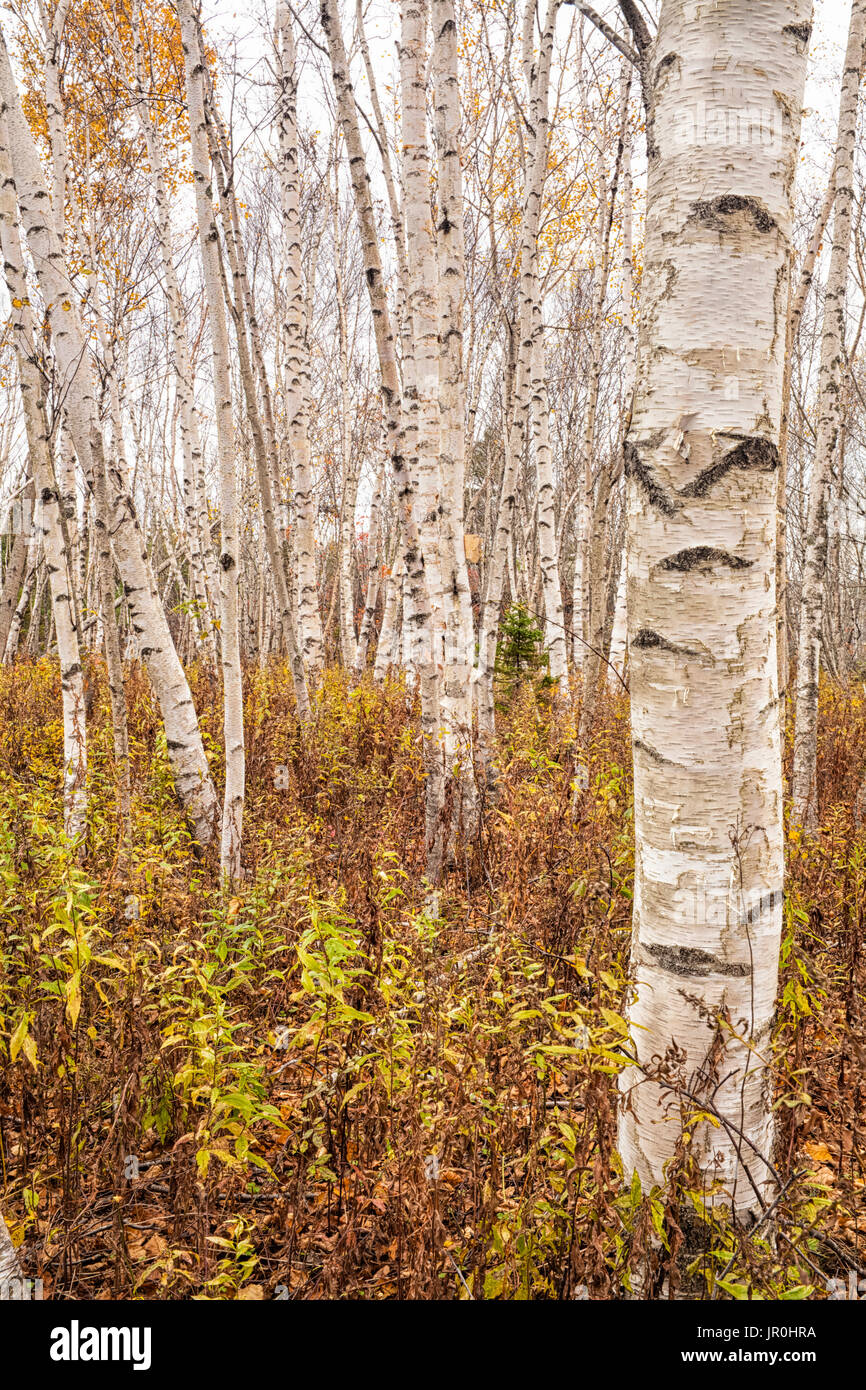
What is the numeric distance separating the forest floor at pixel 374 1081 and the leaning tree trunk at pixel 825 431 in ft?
3.52

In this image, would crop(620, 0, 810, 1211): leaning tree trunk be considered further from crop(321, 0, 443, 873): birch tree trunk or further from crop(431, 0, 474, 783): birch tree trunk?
crop(431, 0, 474, 783): birch tree trunk

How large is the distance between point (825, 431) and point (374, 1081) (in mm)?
4910

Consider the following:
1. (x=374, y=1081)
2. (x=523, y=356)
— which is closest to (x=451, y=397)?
(x=523, y=356)

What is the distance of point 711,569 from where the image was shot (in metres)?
1.24

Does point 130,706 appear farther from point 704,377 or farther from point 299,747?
point 704,377

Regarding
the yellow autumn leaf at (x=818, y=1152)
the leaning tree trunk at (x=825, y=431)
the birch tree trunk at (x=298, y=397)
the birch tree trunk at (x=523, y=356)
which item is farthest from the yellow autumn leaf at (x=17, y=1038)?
the birch tree trunk at (x=298, y=397)

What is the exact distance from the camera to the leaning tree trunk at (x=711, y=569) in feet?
3.99

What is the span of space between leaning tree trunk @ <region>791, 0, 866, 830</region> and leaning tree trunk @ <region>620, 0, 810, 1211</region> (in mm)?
3491

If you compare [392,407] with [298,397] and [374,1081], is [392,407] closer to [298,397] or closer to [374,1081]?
[298,397]

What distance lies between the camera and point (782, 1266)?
1.26 m

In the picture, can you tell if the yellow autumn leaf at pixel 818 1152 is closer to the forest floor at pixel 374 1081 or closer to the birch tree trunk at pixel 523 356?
the forest floor at pixel 374 1081

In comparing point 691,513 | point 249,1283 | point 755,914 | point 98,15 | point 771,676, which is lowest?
point 249,1283

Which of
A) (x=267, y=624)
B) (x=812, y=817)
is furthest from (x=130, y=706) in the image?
(x=267, y=624)

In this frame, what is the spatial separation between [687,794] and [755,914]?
0.25 meters
